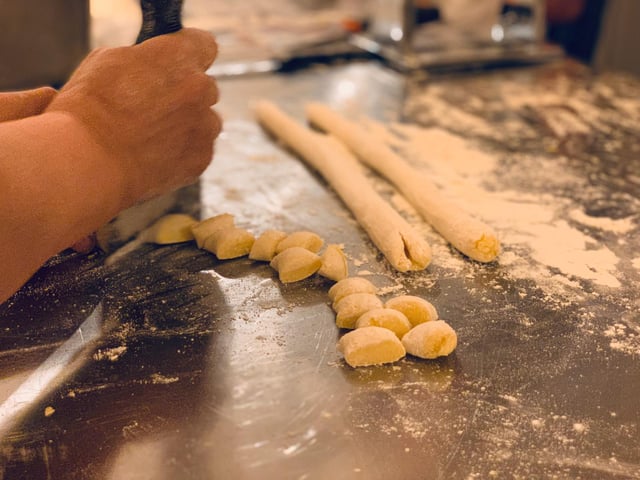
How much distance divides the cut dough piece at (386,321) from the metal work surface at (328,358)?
6 cm

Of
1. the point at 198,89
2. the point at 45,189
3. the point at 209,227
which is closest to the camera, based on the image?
the point at 45,189

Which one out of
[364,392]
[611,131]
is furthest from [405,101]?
[364,392]

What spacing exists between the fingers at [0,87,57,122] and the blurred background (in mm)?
1017

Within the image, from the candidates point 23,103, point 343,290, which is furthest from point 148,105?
point 343,290

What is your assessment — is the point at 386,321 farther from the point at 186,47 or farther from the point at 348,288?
the point at 186,47

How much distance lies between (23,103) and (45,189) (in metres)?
0.28

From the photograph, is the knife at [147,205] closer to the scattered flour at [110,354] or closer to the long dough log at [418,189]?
the scattered flour at [110,354]

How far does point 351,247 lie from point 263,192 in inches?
12.9

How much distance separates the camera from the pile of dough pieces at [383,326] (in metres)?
0.97

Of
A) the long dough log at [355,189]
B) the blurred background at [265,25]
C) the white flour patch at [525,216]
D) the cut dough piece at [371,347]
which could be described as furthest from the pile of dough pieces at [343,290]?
the blurred background at [265,25]

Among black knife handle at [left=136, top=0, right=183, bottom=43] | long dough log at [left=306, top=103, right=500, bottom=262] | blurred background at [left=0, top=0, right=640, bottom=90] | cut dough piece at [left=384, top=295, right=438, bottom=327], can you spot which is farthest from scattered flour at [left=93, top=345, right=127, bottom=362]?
blurred background at [left=0, top=0, right=640, bottom=90]

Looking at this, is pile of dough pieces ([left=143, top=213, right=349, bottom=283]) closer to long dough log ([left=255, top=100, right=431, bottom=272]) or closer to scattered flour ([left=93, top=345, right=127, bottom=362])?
long dough log ([left=255, top=100, right=431, bottom=272])

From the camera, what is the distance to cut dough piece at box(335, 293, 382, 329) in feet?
3.47

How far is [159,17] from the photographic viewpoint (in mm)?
1154
